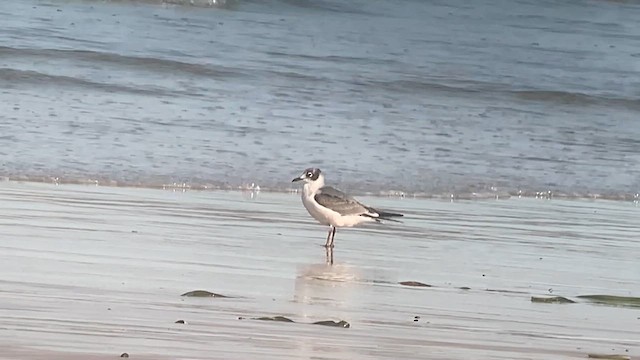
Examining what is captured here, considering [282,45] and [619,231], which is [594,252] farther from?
[282,45]

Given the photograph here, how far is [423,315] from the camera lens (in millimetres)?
5941

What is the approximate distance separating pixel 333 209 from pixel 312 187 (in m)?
0.29

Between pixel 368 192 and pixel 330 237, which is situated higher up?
pixel 368 192

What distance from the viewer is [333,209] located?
8148 mm

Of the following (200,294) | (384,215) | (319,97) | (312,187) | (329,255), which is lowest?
(200,294)

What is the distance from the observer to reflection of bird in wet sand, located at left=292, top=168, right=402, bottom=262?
8133 millimetres

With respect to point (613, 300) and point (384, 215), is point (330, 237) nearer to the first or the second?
point (384, 215)

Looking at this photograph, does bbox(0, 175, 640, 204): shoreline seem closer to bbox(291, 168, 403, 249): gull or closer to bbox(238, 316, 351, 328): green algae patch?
bbox(291, 168, 403, 249): gull

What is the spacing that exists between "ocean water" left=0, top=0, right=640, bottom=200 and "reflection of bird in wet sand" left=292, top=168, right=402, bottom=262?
1.66m

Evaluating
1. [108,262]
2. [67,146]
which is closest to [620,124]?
[67,146]

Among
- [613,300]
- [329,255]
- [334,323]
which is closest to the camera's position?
[334,323]

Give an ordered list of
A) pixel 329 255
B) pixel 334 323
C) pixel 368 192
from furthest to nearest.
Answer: pixel 368 192, pixel 329 255, pixel 334 323

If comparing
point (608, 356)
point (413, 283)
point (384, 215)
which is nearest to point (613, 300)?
point (413, 283)

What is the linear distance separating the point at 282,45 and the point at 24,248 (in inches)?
440
